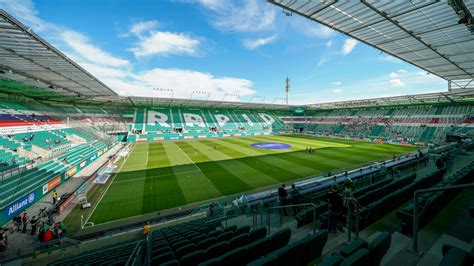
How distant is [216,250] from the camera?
379 cm

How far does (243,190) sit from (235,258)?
1200cm

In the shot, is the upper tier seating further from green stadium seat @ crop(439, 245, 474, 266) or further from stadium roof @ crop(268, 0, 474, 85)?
green stadium seat @ crop(439, 245, 474, 266)

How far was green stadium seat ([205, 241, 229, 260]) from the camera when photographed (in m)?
3.70

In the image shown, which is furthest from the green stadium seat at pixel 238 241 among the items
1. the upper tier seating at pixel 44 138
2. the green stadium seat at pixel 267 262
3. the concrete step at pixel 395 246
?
the upper tier seating at pixel 44 138

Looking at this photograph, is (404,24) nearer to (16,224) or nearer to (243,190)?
(243,190)

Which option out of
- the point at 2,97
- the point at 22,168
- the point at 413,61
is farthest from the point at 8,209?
the point at 413,61

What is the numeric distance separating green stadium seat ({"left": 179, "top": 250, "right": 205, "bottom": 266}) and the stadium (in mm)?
19

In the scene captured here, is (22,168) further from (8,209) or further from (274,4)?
(274,4)

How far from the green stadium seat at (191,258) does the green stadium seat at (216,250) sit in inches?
4.7

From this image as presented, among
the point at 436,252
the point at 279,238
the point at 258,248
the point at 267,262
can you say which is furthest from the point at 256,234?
the point at 436,252

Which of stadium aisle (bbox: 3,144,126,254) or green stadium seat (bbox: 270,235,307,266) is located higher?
green stadium seat (bbox: 270,235,307,266)

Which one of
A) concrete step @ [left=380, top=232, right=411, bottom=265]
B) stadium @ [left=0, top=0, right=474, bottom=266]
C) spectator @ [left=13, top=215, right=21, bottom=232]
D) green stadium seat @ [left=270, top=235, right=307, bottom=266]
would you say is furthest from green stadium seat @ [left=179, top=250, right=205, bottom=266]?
spectator @ [left=13, top=215, right=21, bottom=232]

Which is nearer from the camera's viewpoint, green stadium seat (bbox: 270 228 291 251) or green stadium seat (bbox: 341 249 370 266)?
Answer: green stadium seat (bbox: 341 249 370 266)

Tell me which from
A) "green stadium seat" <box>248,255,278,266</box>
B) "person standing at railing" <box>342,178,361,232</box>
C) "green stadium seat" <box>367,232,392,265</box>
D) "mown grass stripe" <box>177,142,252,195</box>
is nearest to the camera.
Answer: "green stadium seat" <box>248,255,278,266</box>
